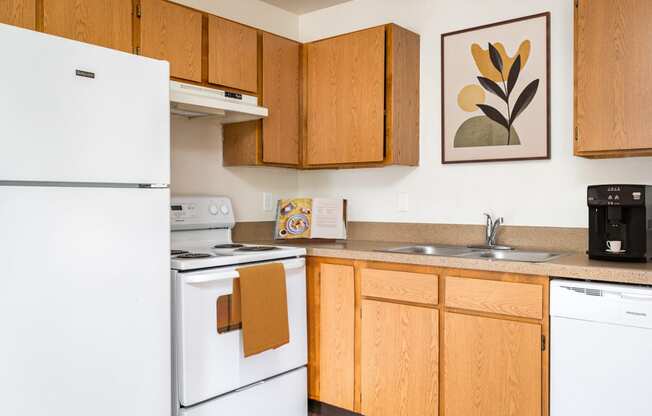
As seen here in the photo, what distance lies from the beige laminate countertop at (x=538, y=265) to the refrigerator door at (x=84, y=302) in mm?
946

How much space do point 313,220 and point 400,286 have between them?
85cm

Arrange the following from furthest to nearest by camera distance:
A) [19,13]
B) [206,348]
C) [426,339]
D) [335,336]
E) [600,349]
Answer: [335,336]
[426,339]
[206,348]
[19,13]
[600,349]

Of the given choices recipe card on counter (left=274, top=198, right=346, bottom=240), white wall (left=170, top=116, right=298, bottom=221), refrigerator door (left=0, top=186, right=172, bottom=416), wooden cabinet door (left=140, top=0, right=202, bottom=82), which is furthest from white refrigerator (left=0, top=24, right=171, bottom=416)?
recipe card on counter (left=274, top=198, right=346, bottom=240)

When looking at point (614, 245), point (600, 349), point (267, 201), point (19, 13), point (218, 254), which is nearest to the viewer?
point (600, 349)

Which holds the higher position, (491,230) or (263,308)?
(491,230)

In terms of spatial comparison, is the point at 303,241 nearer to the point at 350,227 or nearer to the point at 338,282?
the point at 350,227

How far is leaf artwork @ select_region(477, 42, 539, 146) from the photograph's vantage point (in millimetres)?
2646

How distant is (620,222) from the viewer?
83.7 inches

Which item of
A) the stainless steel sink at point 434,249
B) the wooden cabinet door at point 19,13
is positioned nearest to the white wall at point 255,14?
the wooden cabinet door at point 19,13

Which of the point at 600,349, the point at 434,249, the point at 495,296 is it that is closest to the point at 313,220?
the point at 434,249

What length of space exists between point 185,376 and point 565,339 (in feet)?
4.85

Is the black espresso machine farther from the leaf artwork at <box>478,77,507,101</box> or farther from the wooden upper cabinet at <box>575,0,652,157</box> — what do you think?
the leaf artwork at <box>478,77,507,101</box>

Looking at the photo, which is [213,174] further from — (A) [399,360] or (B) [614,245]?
(B) [614,245]

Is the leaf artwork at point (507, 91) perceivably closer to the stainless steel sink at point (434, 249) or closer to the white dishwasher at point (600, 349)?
the stainless steel sink at point (434, 249)
